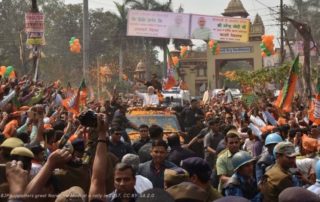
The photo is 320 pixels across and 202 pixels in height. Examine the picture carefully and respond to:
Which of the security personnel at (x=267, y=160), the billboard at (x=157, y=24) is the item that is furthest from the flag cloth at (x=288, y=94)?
the billboard at (x=157, y=24)

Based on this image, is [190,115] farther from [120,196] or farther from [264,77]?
[264,77]

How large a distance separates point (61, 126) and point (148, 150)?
203cm

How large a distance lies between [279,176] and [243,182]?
1.11 feet

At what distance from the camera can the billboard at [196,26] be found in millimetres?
37344

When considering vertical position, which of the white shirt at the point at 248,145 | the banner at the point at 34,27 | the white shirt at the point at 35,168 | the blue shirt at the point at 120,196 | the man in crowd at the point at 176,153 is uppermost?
the banner at the point at 34,27

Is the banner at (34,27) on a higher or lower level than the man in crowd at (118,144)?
higher

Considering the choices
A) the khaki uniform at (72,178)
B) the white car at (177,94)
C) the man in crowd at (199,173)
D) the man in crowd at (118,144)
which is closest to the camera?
the khaki uniform at (72,178)

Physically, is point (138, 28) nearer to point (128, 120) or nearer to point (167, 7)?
point (167, 7)

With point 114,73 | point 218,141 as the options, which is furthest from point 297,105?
point 114,73

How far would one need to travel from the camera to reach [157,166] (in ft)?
22.0

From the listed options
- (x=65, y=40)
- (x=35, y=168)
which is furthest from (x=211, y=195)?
(x=65, y=40)

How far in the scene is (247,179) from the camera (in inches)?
225

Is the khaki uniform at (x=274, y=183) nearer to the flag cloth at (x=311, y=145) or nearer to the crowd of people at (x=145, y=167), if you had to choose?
the crowd of people at (x=145, y=167)

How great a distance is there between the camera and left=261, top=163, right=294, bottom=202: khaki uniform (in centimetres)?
557
